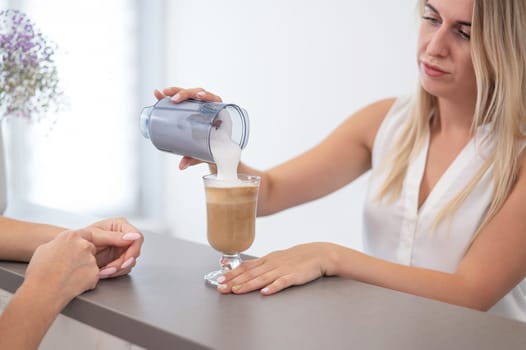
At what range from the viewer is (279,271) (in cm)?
128

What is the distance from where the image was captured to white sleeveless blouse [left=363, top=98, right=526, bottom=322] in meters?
1.86

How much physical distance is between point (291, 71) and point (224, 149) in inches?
105

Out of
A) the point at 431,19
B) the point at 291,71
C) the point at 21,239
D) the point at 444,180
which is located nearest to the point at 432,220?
the point at 444,180

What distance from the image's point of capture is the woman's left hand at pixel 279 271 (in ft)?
4.06

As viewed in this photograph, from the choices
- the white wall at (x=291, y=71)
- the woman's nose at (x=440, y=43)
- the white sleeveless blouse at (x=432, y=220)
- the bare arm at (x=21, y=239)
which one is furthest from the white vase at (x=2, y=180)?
the white wall at (x=291, y=71)

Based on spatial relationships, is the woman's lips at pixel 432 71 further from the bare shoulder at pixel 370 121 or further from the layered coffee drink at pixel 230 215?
the layered coffee drink at pixel 230 215

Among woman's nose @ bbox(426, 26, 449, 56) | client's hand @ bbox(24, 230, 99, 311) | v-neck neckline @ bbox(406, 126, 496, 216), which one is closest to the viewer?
client's hand @ bbox(24, 230, 99, 311)

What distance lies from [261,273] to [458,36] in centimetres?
90

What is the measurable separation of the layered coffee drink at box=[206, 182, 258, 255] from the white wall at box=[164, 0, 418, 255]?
2262 mm

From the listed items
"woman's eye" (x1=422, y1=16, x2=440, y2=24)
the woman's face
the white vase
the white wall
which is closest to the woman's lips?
the woman's face

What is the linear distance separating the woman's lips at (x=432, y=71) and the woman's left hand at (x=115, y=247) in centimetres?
90

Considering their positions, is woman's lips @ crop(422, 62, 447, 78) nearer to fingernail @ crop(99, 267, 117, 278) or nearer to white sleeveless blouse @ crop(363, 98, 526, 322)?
white sleeveless blouse @ crop(363, 98, 526, 322)

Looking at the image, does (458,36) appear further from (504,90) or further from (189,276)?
(189,276)

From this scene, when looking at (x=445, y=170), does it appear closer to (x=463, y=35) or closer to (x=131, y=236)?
(x=463, y=35)
